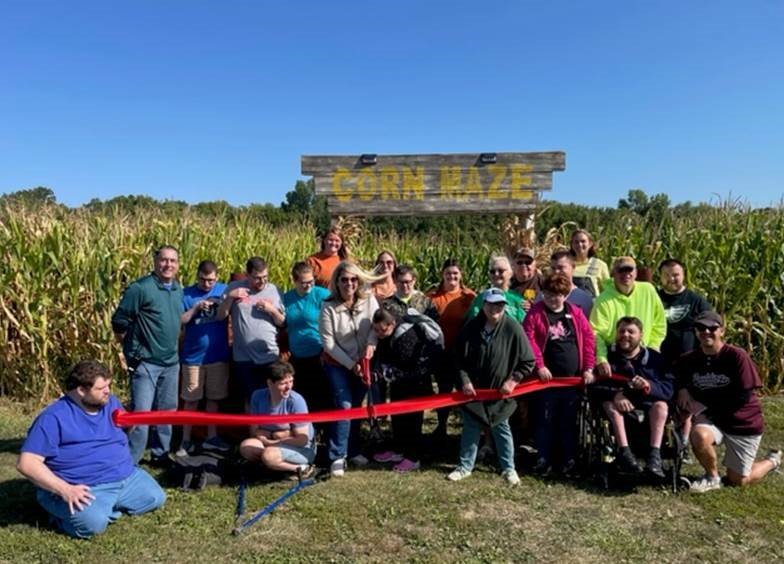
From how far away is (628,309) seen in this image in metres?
5.79

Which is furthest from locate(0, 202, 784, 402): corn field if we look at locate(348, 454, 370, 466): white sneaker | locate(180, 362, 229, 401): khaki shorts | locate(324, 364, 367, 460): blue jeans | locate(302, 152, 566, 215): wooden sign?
locate(348, 454, 370, 466): white sneaker

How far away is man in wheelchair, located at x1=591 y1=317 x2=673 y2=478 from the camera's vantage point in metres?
5.26

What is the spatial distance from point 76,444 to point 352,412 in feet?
7.18

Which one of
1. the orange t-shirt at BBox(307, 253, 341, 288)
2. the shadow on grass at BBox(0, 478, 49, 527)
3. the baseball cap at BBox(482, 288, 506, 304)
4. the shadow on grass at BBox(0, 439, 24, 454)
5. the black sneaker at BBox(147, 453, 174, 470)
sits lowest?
the shadow on grass at BBox(0, 478, 49, 527)

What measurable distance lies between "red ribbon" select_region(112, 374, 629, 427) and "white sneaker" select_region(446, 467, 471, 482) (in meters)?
0.57

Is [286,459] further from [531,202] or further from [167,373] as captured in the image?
[531,202]

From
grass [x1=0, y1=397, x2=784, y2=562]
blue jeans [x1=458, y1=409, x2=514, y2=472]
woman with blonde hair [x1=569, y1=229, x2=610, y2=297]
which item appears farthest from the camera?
woman with blonde hair [x1=569, y1=229, x2=610, y2=297]

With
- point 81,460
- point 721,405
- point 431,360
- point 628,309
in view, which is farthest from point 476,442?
point 81,460

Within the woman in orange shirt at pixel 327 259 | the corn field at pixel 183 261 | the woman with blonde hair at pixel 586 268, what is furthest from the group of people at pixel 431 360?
the corn field at pixel 183 261

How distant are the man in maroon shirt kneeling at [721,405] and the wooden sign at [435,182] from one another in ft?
15.0

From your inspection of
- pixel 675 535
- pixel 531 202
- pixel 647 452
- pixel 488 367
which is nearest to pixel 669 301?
pixel 647 452

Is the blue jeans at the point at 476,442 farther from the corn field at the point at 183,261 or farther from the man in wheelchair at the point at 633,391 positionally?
the corn field at the point at 183,261

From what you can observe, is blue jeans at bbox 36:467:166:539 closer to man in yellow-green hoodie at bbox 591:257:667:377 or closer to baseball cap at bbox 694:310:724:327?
man in yellow-green hoodie at bbox 591:257:667:377

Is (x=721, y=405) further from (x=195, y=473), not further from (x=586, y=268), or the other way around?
(x=195, y=473)
